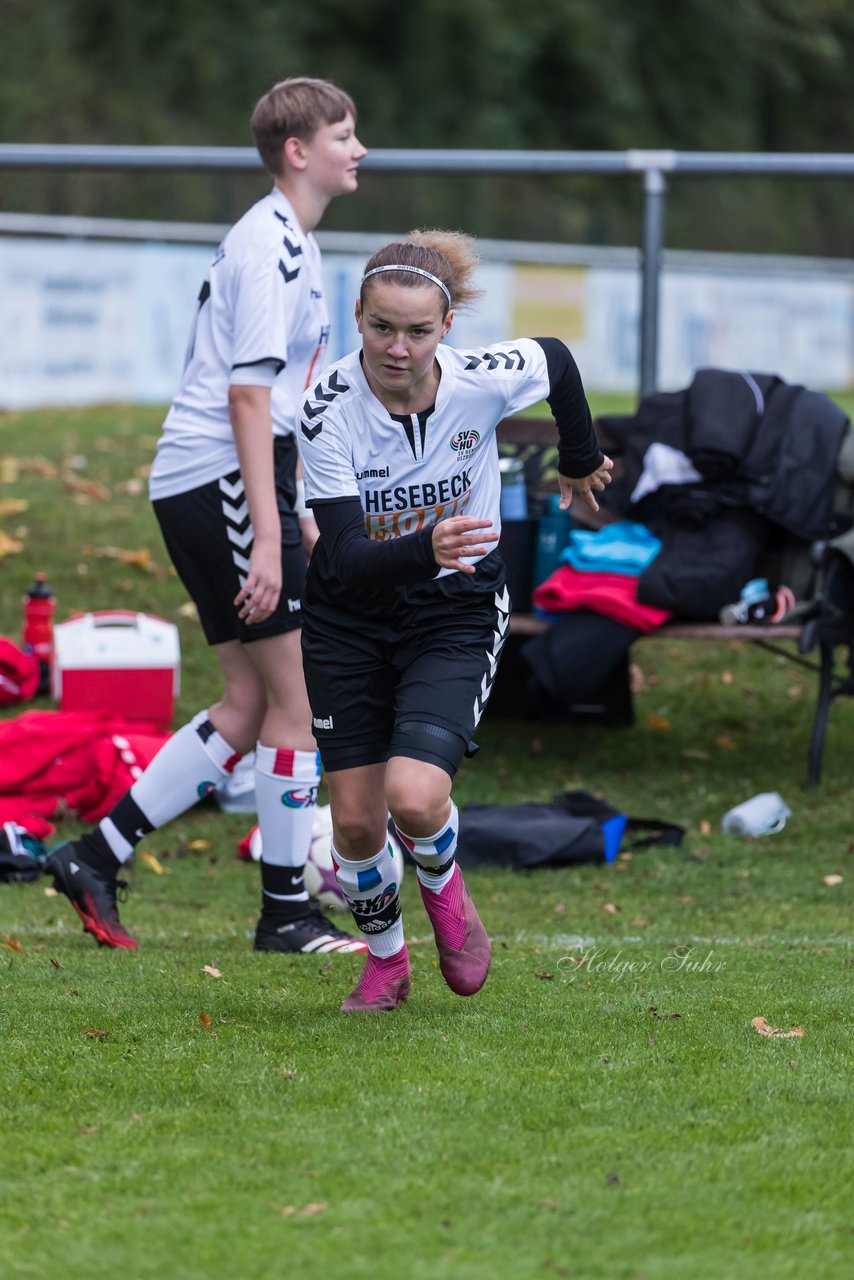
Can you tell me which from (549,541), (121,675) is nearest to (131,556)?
(121,675)

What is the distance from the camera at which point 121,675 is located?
8078 millimetres

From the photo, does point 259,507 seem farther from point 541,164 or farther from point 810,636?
point 541,164

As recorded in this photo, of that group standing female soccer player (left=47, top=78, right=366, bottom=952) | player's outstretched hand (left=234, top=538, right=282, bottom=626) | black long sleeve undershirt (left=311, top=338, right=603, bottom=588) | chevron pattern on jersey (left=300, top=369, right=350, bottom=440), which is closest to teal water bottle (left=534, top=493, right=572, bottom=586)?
standing female soccer player (left=47, top=78, right=366, bottom=952)

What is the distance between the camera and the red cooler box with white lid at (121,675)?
8070 millimetres

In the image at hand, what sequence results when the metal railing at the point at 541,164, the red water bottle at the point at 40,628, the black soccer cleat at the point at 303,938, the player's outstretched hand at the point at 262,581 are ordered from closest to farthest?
the player's outstretched hand at the point at 262,581 → the black soccer cleat at the point at 303,938 → the red water bottle at the point at 40,628 → the metal railing at the point at 541,164

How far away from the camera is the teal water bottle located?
→ 830 cm

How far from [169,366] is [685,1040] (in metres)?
15.7

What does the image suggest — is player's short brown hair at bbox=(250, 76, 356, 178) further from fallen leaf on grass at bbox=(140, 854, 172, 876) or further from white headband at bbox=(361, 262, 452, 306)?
fallen leaf on grass at bbox=(140, 854, 172, 876)

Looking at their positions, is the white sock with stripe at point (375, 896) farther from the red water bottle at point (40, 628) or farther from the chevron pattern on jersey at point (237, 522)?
the red water bottle at point (40, 628)

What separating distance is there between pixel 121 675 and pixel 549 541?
2035 millimetres

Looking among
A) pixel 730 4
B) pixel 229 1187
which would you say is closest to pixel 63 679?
pixel 229 1187

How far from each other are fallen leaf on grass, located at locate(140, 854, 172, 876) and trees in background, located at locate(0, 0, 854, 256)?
69.5 feet

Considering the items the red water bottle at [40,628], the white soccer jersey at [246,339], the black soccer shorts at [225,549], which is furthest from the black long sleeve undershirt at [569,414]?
the red water bottle at [40,628]

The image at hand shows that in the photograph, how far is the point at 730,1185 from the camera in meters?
3.23
